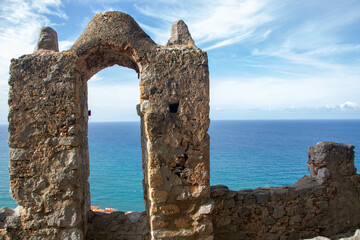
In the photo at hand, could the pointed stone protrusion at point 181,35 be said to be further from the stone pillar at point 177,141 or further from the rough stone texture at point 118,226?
the rough stone texture at point 118,226

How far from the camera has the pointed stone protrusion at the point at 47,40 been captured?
3924 mm

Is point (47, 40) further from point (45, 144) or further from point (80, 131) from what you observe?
point (45, 144)

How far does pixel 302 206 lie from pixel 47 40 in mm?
5560

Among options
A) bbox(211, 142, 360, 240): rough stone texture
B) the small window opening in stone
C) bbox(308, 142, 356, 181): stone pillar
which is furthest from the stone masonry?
bbox(308, 142, 356, 181): stone pillar

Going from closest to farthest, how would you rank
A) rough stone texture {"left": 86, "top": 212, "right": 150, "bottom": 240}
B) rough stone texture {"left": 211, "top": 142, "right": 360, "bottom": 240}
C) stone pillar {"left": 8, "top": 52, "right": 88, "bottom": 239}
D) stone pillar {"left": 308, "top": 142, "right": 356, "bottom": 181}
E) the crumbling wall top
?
stone pillar {"left": 8, "top": 52, "right": 88, "bottom": 239} < the crumbling wall top < rough stone texture {"left": 86, "top": 212, "right": 150, "bottom": 240} < rough stone texture {"left": 211, "top": 142, "right": 360, "bottom": 240} < stone pillar {"left": 308, "top": 142, "right": 356, "bottom": 181}

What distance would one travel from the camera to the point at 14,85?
3473 mm

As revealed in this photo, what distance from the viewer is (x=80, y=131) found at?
12.5 feet

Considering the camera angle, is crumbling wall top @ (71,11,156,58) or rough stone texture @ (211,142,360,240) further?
rough stone texture @ (211,142,360,240)

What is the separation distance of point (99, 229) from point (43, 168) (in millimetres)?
1508

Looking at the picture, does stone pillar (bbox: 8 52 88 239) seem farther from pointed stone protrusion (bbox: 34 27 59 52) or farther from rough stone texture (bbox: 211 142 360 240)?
rough stone texture (bbox: 211 142 360 240)

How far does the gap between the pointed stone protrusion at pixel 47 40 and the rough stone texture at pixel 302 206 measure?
11.8ft

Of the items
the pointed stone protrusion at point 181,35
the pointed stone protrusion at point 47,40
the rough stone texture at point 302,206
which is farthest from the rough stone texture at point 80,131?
the rough stone texture at point 302,206

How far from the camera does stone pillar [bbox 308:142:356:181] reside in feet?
18.2

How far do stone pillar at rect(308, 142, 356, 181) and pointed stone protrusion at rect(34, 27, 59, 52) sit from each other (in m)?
5.60
